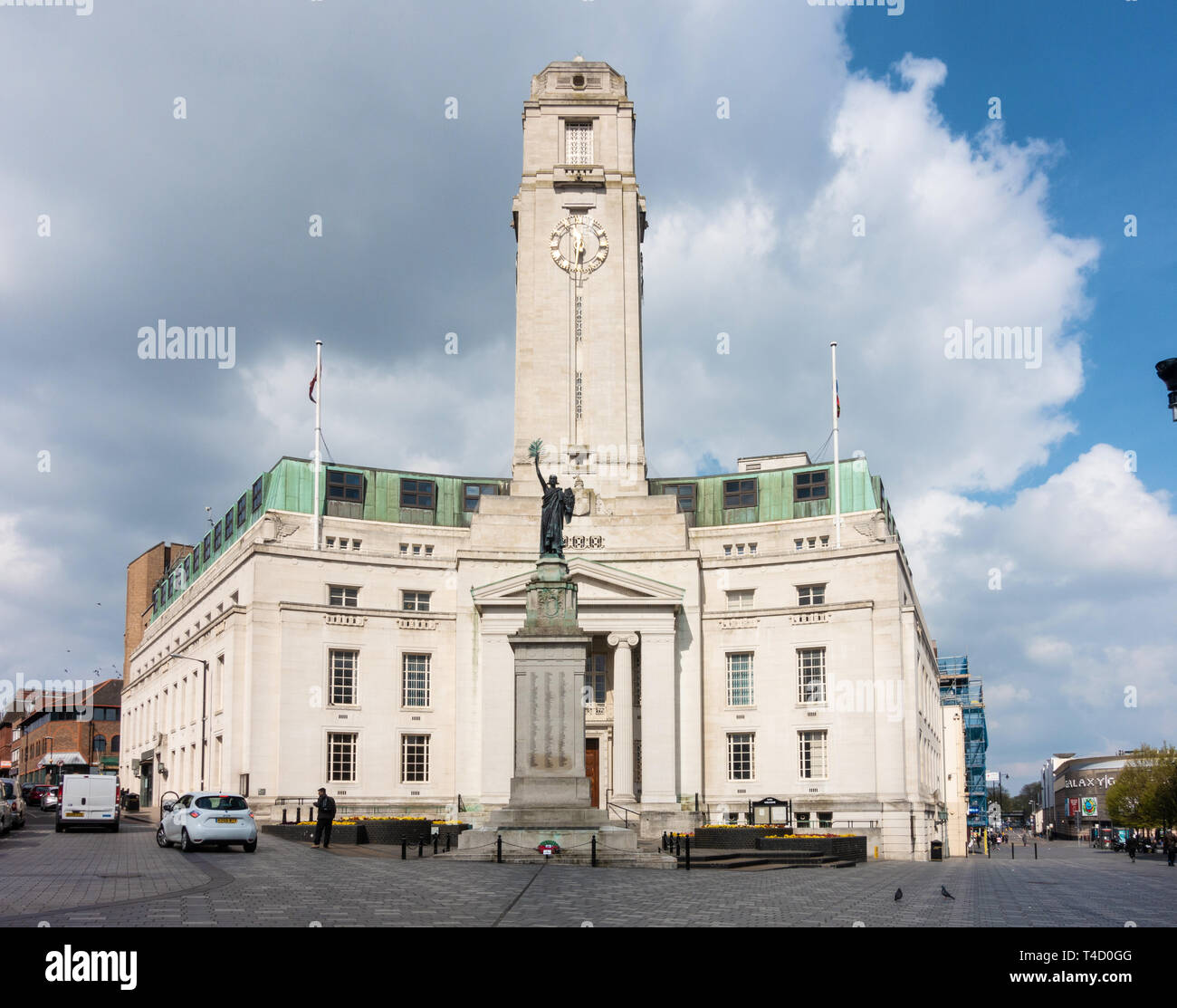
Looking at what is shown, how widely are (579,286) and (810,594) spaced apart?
22185 millimetres

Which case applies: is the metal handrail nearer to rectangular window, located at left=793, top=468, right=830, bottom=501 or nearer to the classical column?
the classical column

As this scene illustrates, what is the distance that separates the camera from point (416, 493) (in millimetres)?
73438

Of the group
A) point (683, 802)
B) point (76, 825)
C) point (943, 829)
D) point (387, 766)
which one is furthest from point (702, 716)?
point (76, 825)

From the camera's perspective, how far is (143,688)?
10012 centimetres

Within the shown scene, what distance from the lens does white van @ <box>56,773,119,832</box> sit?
54.1 m

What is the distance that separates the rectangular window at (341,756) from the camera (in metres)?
65.2

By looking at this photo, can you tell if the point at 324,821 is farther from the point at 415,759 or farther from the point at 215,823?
the point at 415,759

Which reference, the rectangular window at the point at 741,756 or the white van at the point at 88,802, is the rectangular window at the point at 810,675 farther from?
the white van at the point at 88,802

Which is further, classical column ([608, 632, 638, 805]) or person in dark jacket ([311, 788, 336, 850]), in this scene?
classical column ([608, 632, 638, 805])

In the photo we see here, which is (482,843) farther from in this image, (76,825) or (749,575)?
(749,575)

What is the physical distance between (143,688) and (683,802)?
178 ft

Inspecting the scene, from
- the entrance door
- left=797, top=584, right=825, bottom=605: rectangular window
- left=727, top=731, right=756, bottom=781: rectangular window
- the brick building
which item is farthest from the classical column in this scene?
the brick building

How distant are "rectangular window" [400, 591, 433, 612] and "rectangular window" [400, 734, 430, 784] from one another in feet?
22.6

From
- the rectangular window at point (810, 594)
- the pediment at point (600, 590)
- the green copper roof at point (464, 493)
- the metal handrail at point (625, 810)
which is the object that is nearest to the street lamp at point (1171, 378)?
the metal handrail at point (625, 810)
